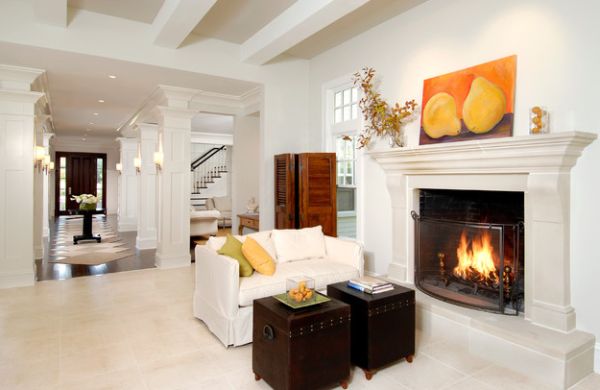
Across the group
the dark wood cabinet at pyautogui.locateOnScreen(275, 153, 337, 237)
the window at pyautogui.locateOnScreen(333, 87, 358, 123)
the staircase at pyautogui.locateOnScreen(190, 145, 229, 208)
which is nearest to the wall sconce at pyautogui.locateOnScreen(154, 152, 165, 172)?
the dark wood cabinet at pyautogui.locateOnScreen(275, 153, 337, 237)

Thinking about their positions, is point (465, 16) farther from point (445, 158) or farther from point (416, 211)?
point (416, 211)

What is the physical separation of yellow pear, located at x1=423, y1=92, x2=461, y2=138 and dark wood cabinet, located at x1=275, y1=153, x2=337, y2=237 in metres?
1.65

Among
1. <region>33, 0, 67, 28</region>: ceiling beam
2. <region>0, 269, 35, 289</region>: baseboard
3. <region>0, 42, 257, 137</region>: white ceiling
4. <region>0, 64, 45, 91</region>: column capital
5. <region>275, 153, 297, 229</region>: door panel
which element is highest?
<region>33, 0, 67, 28</region>: ceiling beam

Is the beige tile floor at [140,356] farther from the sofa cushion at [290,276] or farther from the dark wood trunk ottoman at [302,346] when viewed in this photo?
the sofa cushion at [290,276]

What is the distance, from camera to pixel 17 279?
5043mm

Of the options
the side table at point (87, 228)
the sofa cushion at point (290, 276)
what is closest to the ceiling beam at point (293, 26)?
the sofa cushion at point (290, 276)

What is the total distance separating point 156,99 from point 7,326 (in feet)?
13.5

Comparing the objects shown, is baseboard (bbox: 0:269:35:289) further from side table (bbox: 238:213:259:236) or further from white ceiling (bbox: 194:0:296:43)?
white ceiling (bbox: 194:0:296:43)

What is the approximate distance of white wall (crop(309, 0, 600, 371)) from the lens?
9.39 feet

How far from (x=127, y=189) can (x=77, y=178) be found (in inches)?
227

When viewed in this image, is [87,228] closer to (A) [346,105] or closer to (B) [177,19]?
(B) [177,19]

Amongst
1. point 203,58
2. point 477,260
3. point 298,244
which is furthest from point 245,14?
point 477,260

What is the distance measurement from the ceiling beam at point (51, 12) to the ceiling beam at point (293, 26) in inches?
83.7

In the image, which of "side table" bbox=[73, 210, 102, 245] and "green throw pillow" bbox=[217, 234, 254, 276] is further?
"side table" bbox=[73, 210, 102, 245]
